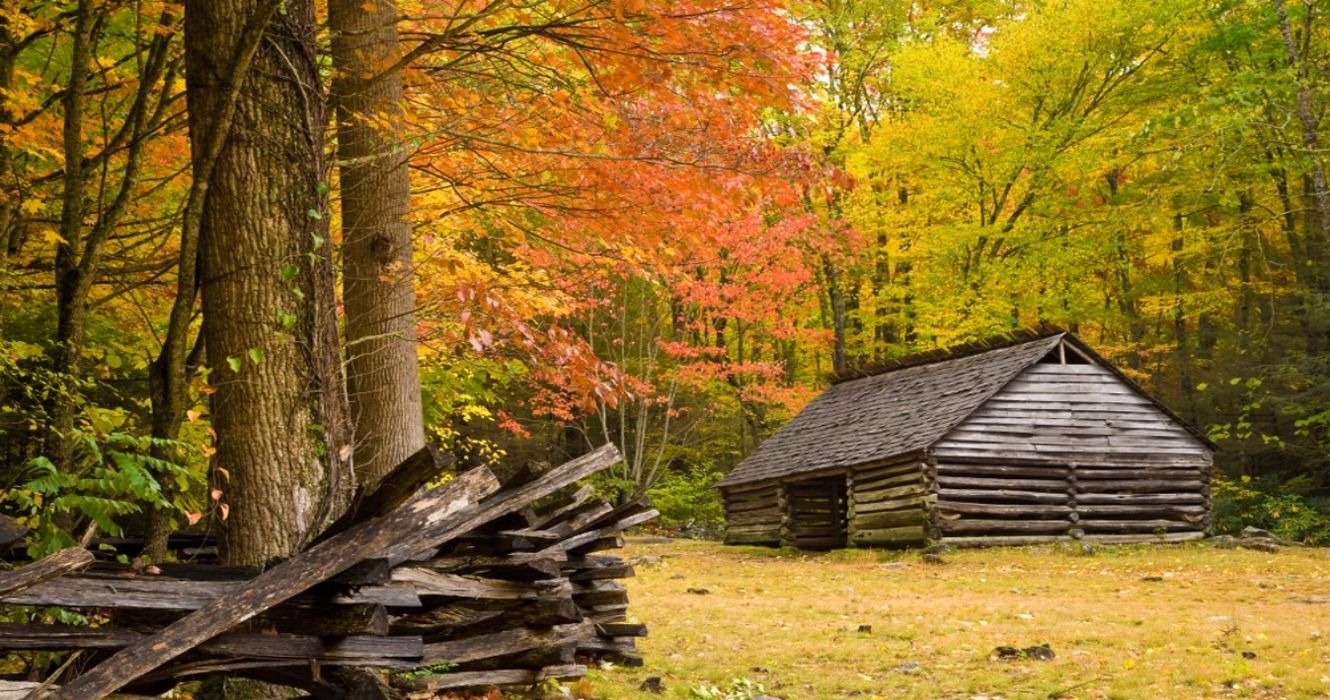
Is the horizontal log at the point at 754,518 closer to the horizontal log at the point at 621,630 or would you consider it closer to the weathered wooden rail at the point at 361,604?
the horizontal log at the point at 621,630

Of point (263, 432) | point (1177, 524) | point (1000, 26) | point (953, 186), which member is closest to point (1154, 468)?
point (1177, 524)

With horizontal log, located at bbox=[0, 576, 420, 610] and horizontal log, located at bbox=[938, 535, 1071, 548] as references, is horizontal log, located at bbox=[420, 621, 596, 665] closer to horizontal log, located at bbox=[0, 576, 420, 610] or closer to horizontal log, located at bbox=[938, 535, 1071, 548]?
horizontal log, located at bbox=[0, 576, 420, 610]

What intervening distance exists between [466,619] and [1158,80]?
88.2ft

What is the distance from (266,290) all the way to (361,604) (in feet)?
5.28

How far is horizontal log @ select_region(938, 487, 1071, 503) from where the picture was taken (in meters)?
20.0

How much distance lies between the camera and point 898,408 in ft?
75.3

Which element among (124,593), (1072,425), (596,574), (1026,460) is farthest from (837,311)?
(124,593)

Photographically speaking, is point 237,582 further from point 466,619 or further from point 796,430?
point 796,430

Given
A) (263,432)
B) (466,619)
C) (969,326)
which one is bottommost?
(466,619)

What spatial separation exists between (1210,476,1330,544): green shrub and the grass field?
13.7ft

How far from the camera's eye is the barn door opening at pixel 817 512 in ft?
77.9

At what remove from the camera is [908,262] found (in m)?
32.0

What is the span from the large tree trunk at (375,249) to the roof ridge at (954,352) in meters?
16.8

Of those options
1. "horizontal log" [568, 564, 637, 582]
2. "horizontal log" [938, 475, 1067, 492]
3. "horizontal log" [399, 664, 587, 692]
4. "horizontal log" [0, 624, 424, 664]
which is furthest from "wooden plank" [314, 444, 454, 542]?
"horizontal log" [938, 475, 1067, 492]
